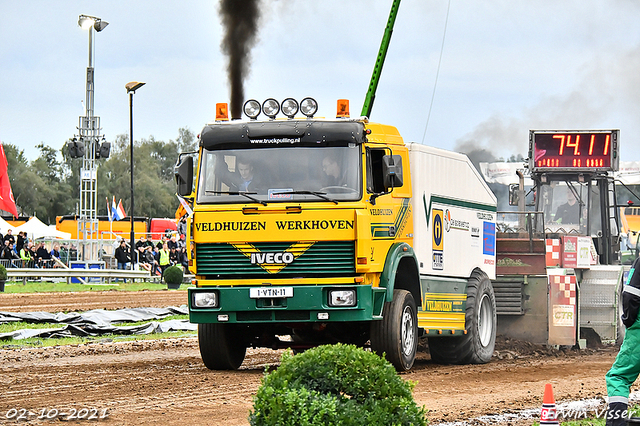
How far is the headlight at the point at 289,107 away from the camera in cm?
1205

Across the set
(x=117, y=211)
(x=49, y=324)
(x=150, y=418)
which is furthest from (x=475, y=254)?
(x=117, y=211)

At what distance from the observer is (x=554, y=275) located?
1614cm

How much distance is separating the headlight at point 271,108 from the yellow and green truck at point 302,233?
0.05 feet

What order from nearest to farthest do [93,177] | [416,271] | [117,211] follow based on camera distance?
[416,271]
[93,177]
[117,211]


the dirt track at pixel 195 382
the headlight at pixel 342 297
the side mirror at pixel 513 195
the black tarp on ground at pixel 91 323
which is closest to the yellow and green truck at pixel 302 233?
the headlight at pixel 342 297

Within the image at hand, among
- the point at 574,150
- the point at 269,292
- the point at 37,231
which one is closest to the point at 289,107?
the point at 269,292

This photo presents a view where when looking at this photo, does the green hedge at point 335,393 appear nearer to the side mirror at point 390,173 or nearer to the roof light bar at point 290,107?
the side mirror at point 390,173

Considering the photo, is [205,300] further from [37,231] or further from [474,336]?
[37,231]

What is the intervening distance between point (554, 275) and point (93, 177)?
86.9ft

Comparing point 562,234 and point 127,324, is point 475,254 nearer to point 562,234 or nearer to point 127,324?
point 562,234

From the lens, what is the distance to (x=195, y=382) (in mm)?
10938

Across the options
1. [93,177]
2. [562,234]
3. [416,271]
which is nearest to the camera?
[416,271]

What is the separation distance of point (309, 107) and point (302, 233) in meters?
1.74

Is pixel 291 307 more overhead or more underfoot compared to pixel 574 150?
more underfoot
